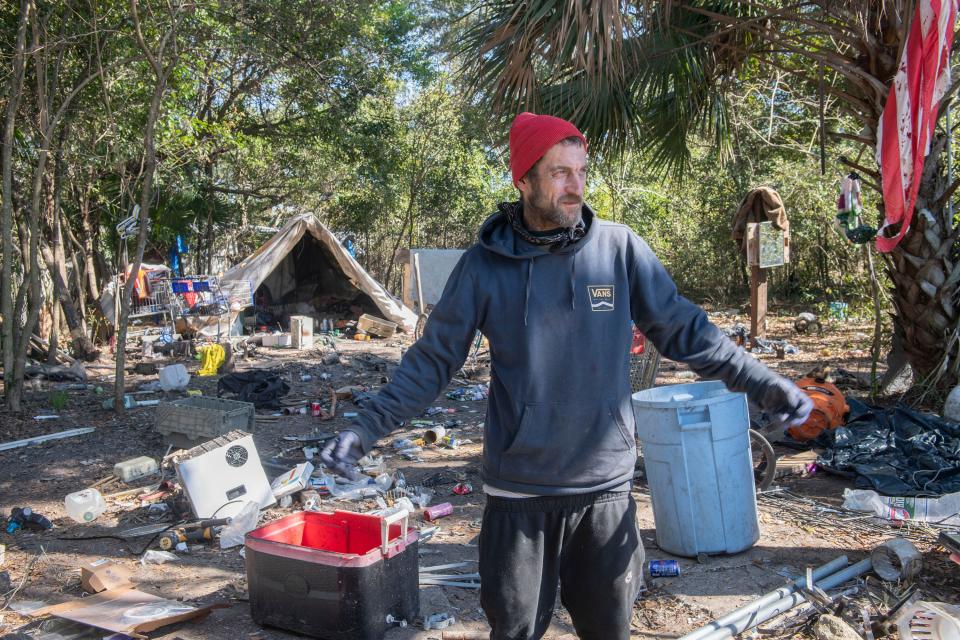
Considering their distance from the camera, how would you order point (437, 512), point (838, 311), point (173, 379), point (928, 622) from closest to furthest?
point (928, 622)
point (437, 512)
point (173, 379)
point (838, 311)

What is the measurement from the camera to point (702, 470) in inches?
164

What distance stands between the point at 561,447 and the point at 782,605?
77.9 inches

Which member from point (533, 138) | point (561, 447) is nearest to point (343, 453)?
point (561, 447)

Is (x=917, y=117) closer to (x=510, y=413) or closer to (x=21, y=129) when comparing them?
(x=510, y=413)

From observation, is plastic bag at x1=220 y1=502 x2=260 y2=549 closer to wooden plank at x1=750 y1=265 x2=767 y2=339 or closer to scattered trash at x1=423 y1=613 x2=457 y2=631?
scattered trash at x1=423 y1=613 x2=457 y2=631

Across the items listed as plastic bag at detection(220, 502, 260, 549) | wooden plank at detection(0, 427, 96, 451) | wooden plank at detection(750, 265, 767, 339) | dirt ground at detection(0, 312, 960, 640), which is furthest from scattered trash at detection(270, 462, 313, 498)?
wooden plank at detection(750, 265, 767, 339)

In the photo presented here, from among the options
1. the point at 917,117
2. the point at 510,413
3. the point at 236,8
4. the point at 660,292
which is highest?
the point at 236,8

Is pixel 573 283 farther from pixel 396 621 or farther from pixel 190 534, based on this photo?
pixel 190 534

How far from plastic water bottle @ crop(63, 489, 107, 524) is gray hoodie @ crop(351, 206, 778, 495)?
12.9ft

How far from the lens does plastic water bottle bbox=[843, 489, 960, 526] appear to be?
4.56 metres

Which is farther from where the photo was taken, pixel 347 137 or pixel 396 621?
pixel 347 137

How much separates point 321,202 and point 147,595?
16.9 metres

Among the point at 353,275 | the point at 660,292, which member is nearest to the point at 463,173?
the point at 353,275

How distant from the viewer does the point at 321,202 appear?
65.6 feet
